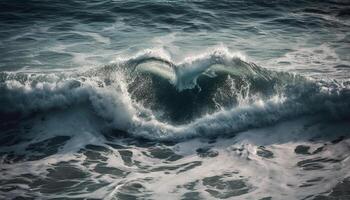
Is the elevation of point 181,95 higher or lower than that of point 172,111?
higher

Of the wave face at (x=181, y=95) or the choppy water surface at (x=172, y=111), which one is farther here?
the wave face at (x=181, y=95)

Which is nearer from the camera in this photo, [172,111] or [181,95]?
[172,111]

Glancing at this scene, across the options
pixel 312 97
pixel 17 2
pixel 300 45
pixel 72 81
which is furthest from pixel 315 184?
pixel 17 2

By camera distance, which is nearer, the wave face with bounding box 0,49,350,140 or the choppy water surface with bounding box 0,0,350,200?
the choppy water surface with bounding box 0,0,350,200
